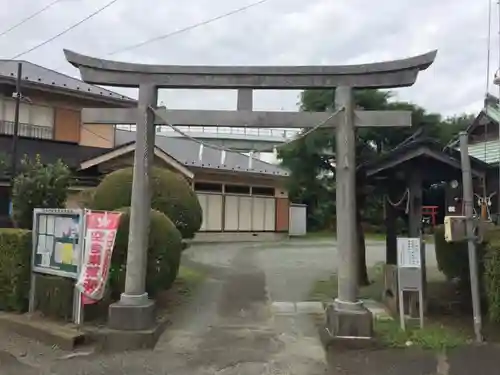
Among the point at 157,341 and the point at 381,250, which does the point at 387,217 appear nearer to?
the point at 157,341

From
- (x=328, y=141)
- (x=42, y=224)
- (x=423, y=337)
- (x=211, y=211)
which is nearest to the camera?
(x=423, y=337)

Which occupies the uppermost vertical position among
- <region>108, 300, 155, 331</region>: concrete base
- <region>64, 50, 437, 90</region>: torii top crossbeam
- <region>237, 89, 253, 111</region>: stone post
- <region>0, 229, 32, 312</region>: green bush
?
<region>64, 50, 437, 90</region>: torii top crossbeam

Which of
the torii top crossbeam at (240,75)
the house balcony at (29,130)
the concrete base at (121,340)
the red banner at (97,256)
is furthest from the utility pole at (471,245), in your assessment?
the house balcony at (29,130)

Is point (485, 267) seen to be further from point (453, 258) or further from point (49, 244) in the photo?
point (49, 244)

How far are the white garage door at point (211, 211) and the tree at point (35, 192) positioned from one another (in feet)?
30.3

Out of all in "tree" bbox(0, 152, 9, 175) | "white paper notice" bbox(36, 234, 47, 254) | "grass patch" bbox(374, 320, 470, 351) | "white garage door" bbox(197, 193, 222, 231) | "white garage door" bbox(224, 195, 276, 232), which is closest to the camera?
"grass patch" bbox(374, 320, 470, 351)

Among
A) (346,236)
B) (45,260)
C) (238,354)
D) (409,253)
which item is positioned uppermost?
(346,236)

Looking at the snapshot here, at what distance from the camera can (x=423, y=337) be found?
6.82m

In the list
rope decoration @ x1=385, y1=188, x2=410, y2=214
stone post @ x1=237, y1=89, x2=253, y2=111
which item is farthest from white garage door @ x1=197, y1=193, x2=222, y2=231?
stone post @ x1=237, y1=89, x2=253, y2=111

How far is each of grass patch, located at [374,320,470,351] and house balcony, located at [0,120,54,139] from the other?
1466 centimetres

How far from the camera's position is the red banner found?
7242 millimetres

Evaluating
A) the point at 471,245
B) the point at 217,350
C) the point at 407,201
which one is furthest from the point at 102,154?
the point at 471,245

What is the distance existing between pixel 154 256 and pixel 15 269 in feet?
7.49

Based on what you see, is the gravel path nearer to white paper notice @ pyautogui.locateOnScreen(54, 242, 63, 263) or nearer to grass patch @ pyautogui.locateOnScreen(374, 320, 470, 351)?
Answer: grass patch @ pyautogui.locateOnScreen(374, 320, 470, 351)
